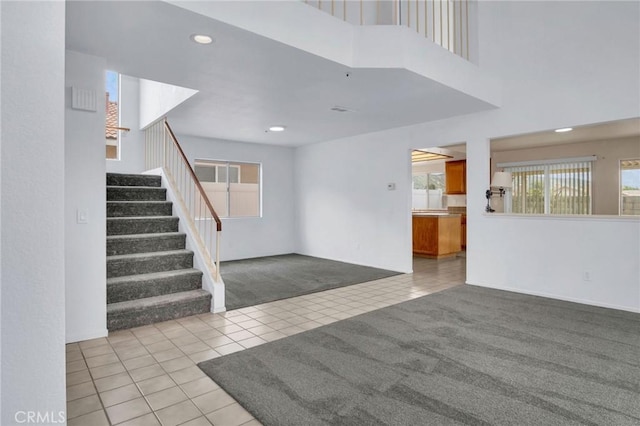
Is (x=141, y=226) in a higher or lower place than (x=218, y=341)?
higher

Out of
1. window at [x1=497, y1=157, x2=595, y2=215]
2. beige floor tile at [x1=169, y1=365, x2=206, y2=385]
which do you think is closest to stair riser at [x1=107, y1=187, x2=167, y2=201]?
beige floor tile at [x1=169, y1=365, x2=206, y2=385]

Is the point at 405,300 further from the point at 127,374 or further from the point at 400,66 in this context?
the point at 127,374

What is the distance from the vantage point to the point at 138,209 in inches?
178

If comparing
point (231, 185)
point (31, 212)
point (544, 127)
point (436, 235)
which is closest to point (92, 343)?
point (31, 212)

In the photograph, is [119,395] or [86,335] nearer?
[119,395]

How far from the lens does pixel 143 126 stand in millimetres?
6250

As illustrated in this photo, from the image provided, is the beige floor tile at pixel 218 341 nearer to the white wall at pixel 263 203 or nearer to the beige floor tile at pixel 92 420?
the beige floor tile at pixel 92 420

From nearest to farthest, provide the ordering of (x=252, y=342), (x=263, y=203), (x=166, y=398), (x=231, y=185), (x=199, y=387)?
(x=166, y=398)
(x=199, y=387)
(x=252, y=342)
(x=231, y=185)
(x=263, y=203)

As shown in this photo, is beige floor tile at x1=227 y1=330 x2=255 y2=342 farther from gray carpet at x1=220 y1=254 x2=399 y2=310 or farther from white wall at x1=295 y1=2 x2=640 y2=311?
white wall at x1=295 y1=2 x2=640 y2=311

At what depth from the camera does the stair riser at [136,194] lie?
463cm

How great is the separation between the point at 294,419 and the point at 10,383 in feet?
4.52

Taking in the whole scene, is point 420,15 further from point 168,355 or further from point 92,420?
point 92,420

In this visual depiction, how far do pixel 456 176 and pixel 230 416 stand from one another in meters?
8.09

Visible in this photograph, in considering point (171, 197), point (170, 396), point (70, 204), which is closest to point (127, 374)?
point (170, 396)
